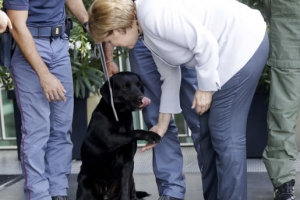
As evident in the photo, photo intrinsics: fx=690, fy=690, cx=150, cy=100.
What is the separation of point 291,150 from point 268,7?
0.92 metres

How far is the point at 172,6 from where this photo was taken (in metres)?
3.34

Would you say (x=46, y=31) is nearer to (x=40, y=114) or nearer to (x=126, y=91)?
(x=40, y=114)

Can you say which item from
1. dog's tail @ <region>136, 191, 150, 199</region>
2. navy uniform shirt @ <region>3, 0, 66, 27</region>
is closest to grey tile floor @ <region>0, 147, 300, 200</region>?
dog's tail @ <region>136, 191, 150, 199</region>

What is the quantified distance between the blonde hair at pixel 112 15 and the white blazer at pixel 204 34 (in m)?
0.06

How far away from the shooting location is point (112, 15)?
11.2 ft

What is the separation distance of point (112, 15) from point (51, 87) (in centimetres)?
77

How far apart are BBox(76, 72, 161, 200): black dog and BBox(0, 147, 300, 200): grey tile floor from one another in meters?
0.37

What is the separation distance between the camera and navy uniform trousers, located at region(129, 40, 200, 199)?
166 inches

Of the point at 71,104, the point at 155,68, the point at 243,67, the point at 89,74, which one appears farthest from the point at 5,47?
the point at 89,74

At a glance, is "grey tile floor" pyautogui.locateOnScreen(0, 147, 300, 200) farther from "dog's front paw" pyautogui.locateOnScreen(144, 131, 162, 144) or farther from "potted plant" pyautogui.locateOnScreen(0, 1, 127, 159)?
"dog's front paw" pyautogui.locateOnScreen(144, 131, 162, 144)

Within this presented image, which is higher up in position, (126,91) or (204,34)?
(204,34)

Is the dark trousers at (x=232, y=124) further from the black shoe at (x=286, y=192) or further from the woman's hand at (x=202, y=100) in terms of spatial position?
the black shoe at (x=286, y=192)

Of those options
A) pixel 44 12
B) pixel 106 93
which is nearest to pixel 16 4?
pixel 44 12

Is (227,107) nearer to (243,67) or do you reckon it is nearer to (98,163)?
(243,67)
